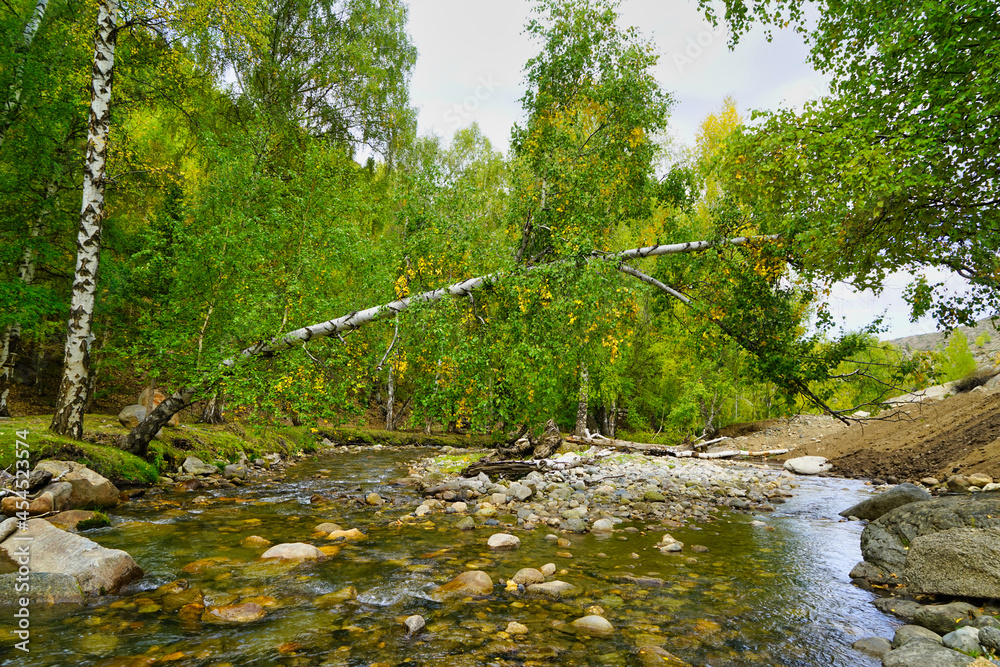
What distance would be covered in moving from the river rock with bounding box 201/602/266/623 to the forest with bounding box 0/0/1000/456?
411 cm

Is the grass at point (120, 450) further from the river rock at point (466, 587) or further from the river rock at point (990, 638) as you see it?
the river rock at point (990, 638)

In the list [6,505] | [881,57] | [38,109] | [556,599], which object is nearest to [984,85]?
[881,57]

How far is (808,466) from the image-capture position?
1734 centimetres

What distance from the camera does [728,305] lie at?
32.1 ft

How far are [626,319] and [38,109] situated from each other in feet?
45.8

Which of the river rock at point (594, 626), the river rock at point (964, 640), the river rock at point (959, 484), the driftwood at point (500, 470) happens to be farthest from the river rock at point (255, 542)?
the river rock at point (959, 484)

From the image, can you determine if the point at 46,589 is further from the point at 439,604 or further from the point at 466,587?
the point at 466,587

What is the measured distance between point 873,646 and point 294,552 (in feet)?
19.9

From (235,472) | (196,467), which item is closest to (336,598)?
(235,472)

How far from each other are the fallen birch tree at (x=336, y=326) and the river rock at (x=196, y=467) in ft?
3.33

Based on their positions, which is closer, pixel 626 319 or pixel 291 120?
pixel 626 319

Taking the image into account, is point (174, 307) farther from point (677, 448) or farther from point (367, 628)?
point (677, 448)

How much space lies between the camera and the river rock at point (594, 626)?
4250 mm

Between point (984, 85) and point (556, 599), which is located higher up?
point (984, 85)
